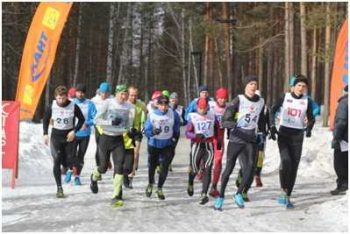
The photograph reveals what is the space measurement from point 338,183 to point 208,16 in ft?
88.6

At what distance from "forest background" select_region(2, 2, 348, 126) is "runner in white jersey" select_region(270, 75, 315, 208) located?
11.9 meters

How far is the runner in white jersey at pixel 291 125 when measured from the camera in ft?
28.4

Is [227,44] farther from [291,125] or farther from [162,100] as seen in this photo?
[291,125]

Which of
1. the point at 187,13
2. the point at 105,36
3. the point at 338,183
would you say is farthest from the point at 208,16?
the point at 338,183

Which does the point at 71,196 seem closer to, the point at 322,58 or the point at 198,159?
the point at 198,159

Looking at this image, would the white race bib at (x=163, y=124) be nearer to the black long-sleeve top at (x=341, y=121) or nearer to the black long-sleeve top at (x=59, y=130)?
the black long-sleeve top at (x=59, y=130)

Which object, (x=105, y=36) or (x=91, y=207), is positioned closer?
(x=91, y=207)

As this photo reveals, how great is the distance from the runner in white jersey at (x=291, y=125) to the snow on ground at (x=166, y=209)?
60 centimetres

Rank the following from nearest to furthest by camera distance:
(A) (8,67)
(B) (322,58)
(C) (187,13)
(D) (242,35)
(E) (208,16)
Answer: (B) (322,58) → (A) (8,67) → (D) (242,35) → (E) (208,16) → (C) (187,13)

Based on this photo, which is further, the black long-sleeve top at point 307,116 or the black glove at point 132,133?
the black glove at point 132,133

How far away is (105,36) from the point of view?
44.9 meters

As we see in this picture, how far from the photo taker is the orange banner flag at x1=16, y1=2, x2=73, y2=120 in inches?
606

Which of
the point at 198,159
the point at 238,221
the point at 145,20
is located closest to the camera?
the point at 238,221

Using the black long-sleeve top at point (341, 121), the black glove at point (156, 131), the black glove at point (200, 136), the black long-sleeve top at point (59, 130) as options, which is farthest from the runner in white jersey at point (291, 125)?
the black long-sleeve top at point (59, 130)
